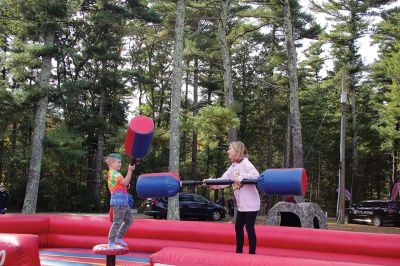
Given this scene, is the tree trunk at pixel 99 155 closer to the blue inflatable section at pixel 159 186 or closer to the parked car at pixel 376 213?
the parked car at pixel 376 213

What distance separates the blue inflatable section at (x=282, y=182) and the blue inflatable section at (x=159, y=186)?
1.32 meters

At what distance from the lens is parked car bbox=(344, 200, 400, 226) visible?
23062 millimetres

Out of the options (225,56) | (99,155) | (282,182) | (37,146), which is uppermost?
(225,56)

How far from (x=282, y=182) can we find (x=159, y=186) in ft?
5.87

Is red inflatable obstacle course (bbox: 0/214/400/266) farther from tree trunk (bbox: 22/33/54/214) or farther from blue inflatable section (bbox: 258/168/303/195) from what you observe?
tree trunk (bbox: 22/33/54/214)

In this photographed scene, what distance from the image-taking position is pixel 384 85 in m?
38.4

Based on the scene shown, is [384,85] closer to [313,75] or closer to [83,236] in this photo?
[313,75]

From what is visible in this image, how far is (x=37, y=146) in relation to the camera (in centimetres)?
1967

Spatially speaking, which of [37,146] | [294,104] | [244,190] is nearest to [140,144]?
[244,190]

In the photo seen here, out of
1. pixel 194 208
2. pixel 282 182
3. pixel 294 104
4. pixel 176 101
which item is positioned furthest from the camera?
pixel 194 208

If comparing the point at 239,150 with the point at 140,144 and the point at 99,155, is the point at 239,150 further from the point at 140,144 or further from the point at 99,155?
the point at 99,155

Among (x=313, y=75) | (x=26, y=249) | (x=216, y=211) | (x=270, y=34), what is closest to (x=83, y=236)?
(x=26, y=249)

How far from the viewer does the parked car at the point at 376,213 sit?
23.1 metres

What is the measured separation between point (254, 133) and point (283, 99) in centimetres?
398
